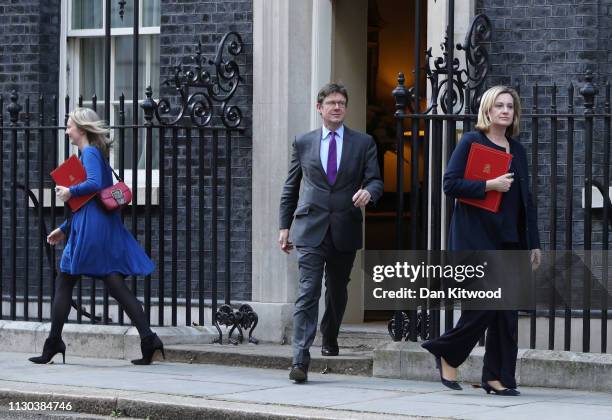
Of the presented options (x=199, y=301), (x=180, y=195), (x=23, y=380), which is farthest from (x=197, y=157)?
(x=23, y=380)

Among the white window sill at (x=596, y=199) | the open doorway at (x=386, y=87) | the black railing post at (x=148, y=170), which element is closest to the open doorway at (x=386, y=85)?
the open doorway at (x=386, y=87)

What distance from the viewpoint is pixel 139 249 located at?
10406 mm

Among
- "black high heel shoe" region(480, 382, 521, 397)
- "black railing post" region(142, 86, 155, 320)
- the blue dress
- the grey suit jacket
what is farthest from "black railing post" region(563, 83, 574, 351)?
"black railing post" region(142, 86, 155, 320)

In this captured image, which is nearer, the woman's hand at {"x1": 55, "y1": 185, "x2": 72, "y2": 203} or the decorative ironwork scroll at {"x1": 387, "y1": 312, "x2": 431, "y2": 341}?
the decorative ironwork scroll at {"x1": 387, "y1": 312, "x2": 431, "y2": 341}

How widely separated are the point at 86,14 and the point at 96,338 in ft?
10.9

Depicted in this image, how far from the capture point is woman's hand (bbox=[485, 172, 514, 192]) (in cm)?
850

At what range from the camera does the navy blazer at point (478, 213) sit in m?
8.59

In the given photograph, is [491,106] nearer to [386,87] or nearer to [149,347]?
[149,347]

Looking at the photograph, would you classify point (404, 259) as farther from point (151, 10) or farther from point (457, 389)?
point (151, 10)

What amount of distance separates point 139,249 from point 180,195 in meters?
1.77

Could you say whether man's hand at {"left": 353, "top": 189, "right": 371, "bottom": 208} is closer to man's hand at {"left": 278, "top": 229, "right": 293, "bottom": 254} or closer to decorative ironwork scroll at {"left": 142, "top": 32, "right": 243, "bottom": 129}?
man's hand at {"left": 278, "top": 229, "right": 293, "bottom": 254}

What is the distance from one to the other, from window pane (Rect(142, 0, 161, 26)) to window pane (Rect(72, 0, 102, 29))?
0.54 m

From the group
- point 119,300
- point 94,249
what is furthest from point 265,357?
point 94,249

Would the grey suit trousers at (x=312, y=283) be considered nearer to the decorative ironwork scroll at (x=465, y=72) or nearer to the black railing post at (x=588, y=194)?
the decorative ironwork scroll at (x=465, y=72)
